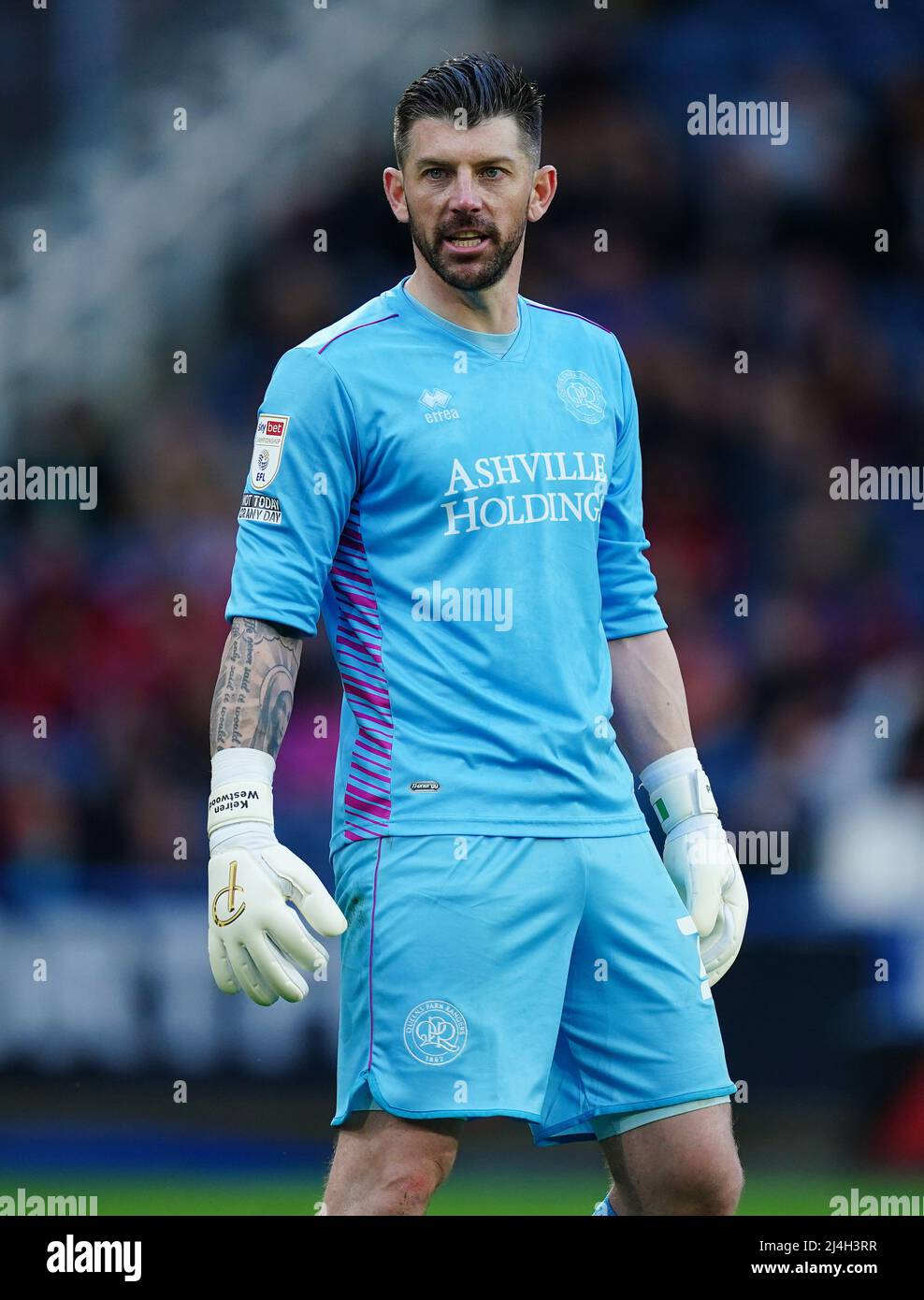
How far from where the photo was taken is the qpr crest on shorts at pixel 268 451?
11.0ft

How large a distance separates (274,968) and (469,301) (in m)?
1.20

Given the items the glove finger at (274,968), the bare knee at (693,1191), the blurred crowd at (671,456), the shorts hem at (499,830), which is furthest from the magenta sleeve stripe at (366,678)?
the blurred crowd at (671,456)

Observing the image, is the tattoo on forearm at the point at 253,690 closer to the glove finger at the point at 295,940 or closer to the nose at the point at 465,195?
the glove finger at the point at 295,940

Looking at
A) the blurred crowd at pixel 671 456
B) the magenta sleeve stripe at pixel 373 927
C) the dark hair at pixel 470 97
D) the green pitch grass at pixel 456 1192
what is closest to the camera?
the magenta sleeve stripe at pixel 373 927

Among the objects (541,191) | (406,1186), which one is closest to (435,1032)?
(406,1186)

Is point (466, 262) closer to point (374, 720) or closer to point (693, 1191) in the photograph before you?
point (374, 720)

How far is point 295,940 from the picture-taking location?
122 inches

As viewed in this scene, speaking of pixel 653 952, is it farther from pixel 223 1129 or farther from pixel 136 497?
pixel 136 497

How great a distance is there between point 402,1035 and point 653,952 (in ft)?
1.48

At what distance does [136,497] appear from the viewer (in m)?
7.43

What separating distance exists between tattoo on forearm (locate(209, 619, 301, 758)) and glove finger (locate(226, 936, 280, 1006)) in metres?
0.33

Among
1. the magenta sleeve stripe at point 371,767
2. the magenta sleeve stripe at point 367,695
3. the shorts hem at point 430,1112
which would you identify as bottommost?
the shorts hem at point 430,1112

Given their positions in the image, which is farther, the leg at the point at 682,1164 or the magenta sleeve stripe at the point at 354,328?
the magenta sleeve stripe at the point at 354,328

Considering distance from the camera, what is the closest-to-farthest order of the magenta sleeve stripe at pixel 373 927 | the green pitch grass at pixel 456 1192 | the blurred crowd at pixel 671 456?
the magenta sleeve stripe at pixel 373 927 < the green pitch grass at pixel 456 1192 < the blurred crowd at pixel 671 456
